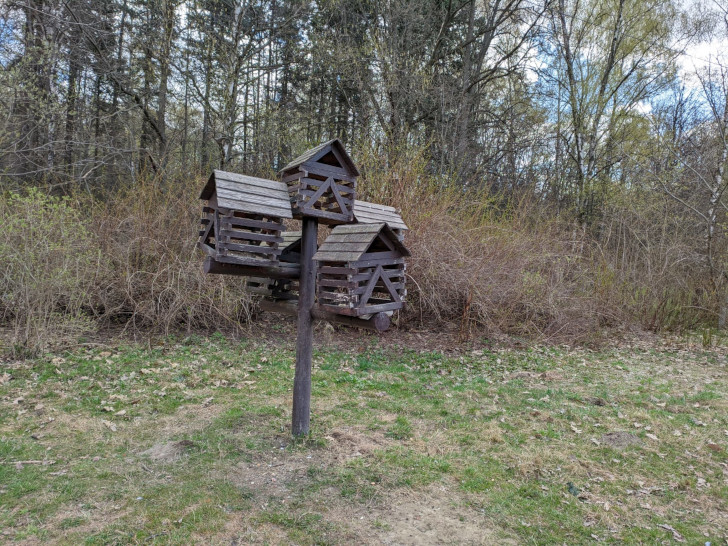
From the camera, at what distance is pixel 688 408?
5316mm

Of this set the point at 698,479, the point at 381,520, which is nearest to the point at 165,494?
the point at 381,520

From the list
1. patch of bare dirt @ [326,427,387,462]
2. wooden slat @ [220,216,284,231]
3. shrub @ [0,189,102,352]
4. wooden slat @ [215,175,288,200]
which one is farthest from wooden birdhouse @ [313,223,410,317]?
shrub @ [0,189,102,352]

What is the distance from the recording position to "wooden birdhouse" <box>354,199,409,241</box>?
3.97 meters

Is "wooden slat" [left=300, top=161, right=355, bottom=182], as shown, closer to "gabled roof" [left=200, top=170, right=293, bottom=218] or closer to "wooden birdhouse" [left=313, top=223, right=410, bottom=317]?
"gabled roof" [left=200, top=170, right=293, bottom=218]

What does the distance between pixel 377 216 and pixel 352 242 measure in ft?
2.90

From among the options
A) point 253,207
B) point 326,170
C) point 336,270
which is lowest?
point 336,270

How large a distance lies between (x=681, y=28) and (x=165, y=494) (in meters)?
18.1

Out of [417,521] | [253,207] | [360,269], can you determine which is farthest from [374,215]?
[417,521]

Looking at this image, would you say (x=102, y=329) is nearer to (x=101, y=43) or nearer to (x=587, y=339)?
(x=101, y=43)

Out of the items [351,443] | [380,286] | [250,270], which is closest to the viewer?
[250,270]

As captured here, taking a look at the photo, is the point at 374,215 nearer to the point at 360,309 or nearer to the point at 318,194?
the point at 318,194

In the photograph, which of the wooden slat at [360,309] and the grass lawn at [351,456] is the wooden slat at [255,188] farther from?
the grass lawn at [351,456]

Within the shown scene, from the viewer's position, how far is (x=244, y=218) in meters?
3.25

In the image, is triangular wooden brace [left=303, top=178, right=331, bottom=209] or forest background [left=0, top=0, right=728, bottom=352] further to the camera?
forest background [left=0, top=0, right=728, bottom=352]
